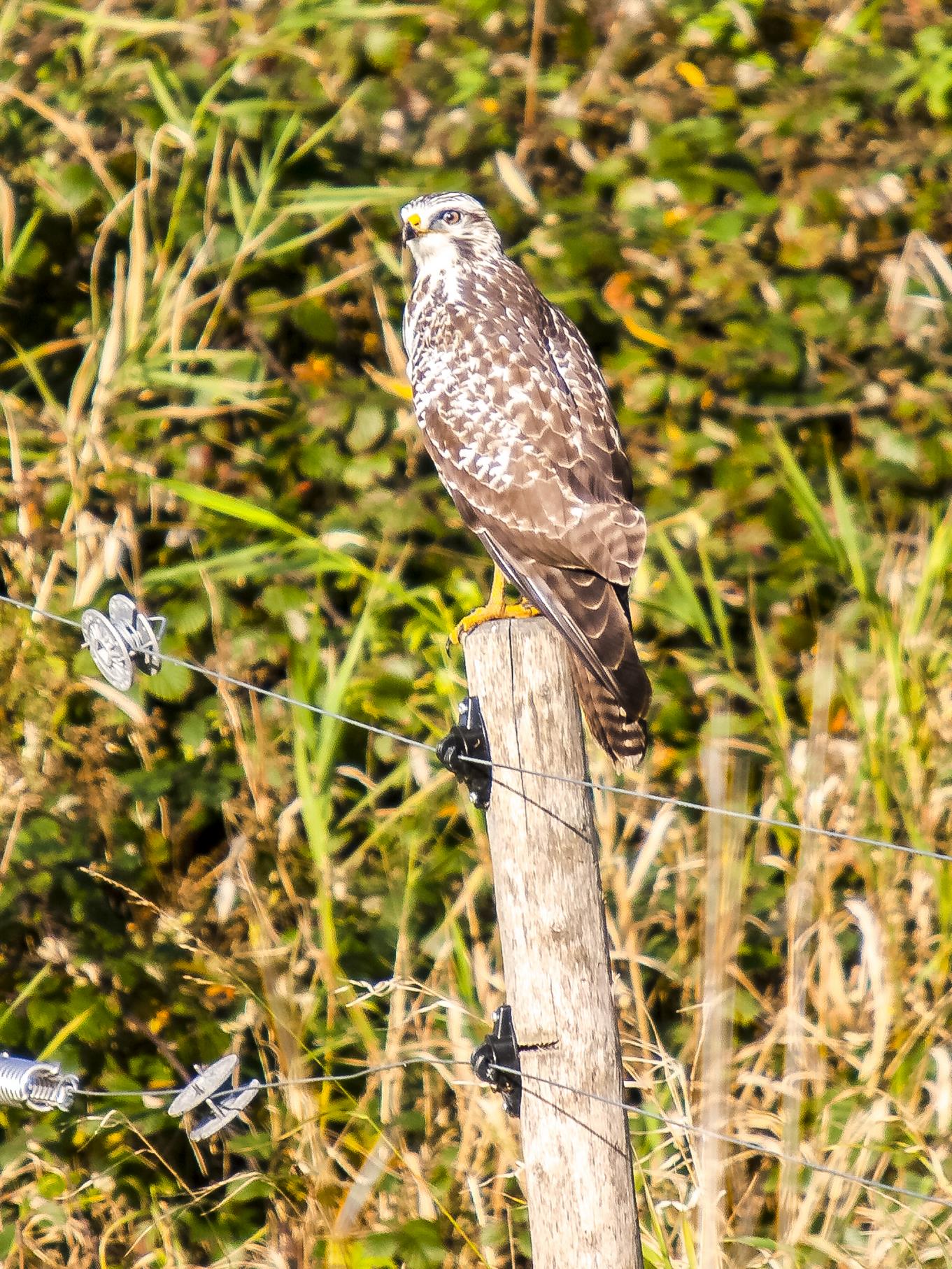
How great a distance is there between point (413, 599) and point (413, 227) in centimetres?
79

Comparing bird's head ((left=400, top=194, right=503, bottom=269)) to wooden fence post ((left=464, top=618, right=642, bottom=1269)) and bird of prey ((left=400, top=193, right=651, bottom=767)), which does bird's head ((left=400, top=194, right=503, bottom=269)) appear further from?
wooden fence post ((left=464, top=618, right=642, bottom=1269))

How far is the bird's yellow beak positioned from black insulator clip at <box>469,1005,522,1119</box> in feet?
5.83

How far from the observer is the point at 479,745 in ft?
6.26

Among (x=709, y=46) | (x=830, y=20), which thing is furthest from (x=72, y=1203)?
(x=830, y=20)

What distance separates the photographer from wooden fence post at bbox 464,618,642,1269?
188 cm

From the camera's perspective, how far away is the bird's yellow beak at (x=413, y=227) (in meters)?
3.11

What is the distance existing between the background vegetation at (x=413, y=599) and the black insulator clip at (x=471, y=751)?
0.50 metres

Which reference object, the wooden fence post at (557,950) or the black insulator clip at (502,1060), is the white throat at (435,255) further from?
the black insulator clip at (502,1060)

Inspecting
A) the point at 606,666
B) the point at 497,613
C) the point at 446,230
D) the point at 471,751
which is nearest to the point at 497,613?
the point at 497,613

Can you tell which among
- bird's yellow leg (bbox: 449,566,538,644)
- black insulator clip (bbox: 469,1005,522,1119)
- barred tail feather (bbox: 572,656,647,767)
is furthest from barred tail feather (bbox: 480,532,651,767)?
black insulator clip (bbox: 469,1005,522,1119)

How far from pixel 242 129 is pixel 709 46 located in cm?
173

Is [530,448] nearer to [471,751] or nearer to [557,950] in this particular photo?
[471,751]

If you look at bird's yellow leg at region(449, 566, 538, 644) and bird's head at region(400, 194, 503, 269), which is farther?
bird's head at region(400, 194, 503, 269)

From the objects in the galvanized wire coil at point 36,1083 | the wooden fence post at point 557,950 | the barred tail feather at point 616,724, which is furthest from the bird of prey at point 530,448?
the galvanized wire coil at point 36,1083
